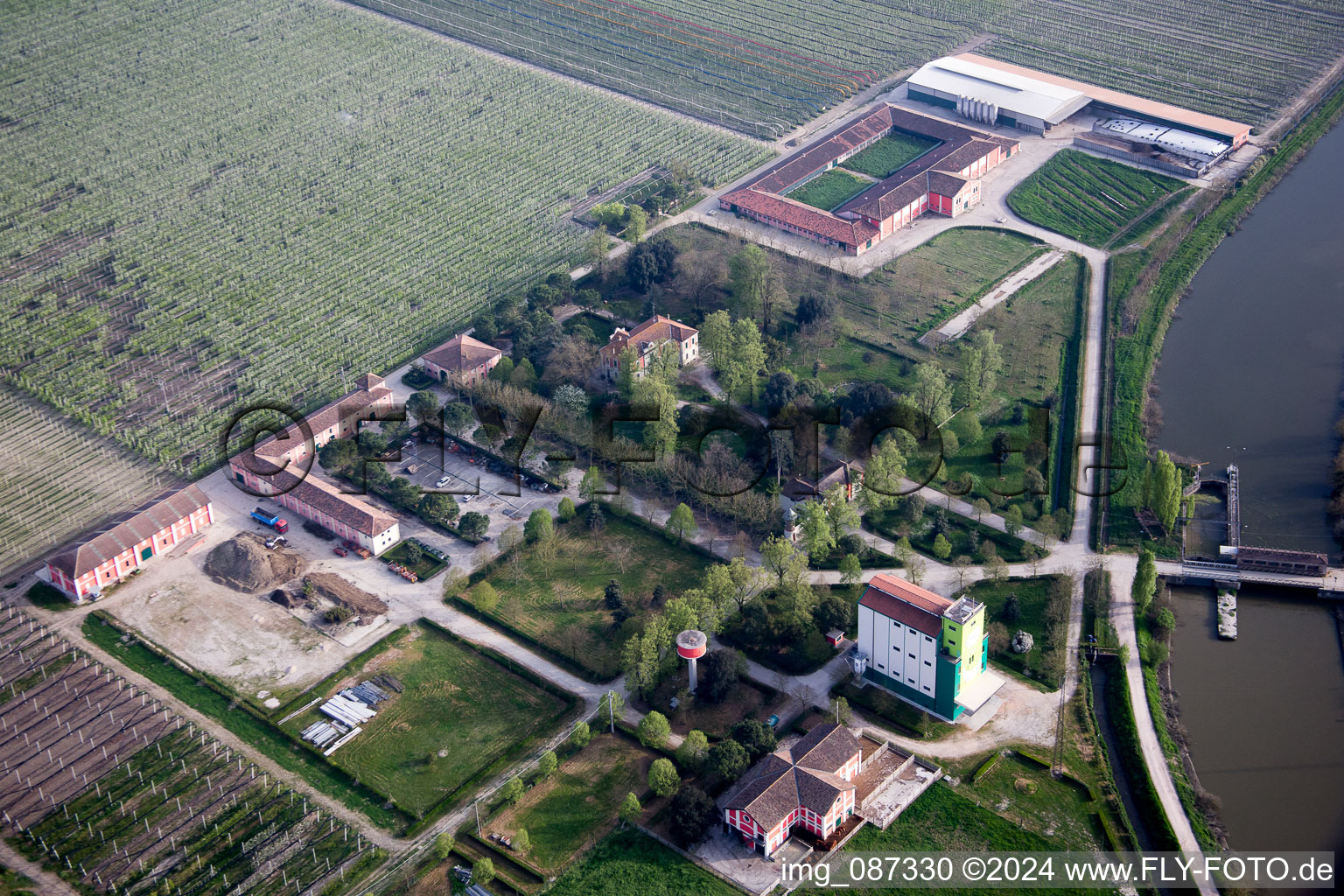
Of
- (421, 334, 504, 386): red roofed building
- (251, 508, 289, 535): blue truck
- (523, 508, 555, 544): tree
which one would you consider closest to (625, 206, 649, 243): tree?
(421, 334, 504, 386): red roofed building

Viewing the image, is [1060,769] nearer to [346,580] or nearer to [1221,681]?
[1221,681]

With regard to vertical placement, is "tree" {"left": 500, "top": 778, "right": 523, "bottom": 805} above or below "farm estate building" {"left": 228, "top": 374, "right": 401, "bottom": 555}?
below

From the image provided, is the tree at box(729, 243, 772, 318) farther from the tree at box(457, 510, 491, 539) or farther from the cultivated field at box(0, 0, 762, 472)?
the tree at box(457, 510, 491, 539)

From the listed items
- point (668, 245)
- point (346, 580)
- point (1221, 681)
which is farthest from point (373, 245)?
point (1221, 681)

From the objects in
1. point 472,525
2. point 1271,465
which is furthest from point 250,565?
point 1271,465

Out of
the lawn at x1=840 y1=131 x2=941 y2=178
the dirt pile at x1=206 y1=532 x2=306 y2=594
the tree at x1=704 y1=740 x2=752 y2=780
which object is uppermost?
the lawn at x1=840 y1=131 x2=941 y2=178

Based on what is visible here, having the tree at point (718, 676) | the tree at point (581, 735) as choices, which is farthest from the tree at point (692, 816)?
the tree at point (718, 676)
